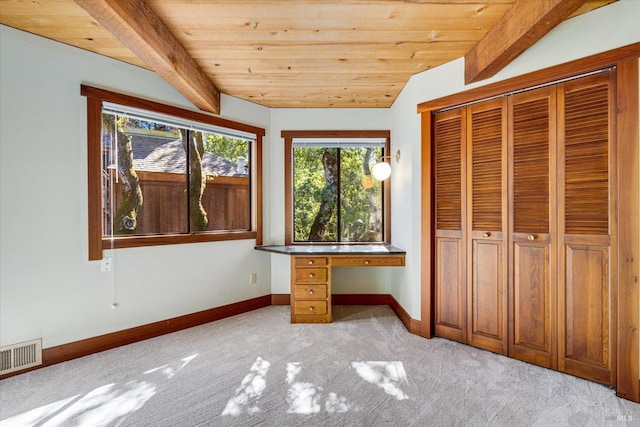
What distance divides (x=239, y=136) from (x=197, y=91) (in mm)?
877

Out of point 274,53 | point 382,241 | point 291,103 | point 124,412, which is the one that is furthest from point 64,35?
point 382,241

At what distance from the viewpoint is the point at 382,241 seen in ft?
12.4

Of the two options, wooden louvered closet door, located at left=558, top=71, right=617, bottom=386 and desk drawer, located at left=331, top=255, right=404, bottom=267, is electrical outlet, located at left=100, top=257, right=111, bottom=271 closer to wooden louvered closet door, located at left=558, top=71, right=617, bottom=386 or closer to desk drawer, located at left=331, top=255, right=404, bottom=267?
desk drawer, located at left=331, top=255, right=404, bottom=267

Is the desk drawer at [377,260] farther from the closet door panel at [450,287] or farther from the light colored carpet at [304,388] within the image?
the light colored carpet at [304,388]

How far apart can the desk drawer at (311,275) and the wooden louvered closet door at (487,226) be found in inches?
54.2

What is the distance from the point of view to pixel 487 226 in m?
2.45

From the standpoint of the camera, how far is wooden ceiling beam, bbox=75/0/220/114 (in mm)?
1599

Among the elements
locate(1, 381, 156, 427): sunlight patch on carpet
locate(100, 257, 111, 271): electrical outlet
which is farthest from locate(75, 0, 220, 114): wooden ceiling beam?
locate(1, 381, 156, 427): sunlight patch on carpet

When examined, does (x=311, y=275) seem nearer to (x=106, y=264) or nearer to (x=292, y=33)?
(x=106, y=264)

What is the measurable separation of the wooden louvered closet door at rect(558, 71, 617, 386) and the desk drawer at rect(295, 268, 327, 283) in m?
1.96

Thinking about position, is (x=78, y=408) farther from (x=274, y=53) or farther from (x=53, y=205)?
(x=274, y=53)

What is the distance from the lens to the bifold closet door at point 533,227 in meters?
2.14

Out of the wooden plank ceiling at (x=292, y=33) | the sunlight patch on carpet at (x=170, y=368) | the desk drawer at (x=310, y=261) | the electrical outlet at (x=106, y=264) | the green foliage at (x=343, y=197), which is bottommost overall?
the sunlight patch on carpet at (x=170, y=368)

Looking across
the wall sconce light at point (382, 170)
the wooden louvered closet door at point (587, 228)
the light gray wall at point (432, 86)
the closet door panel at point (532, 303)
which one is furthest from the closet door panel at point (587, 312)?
the wall sconce light at point (382, 170)
